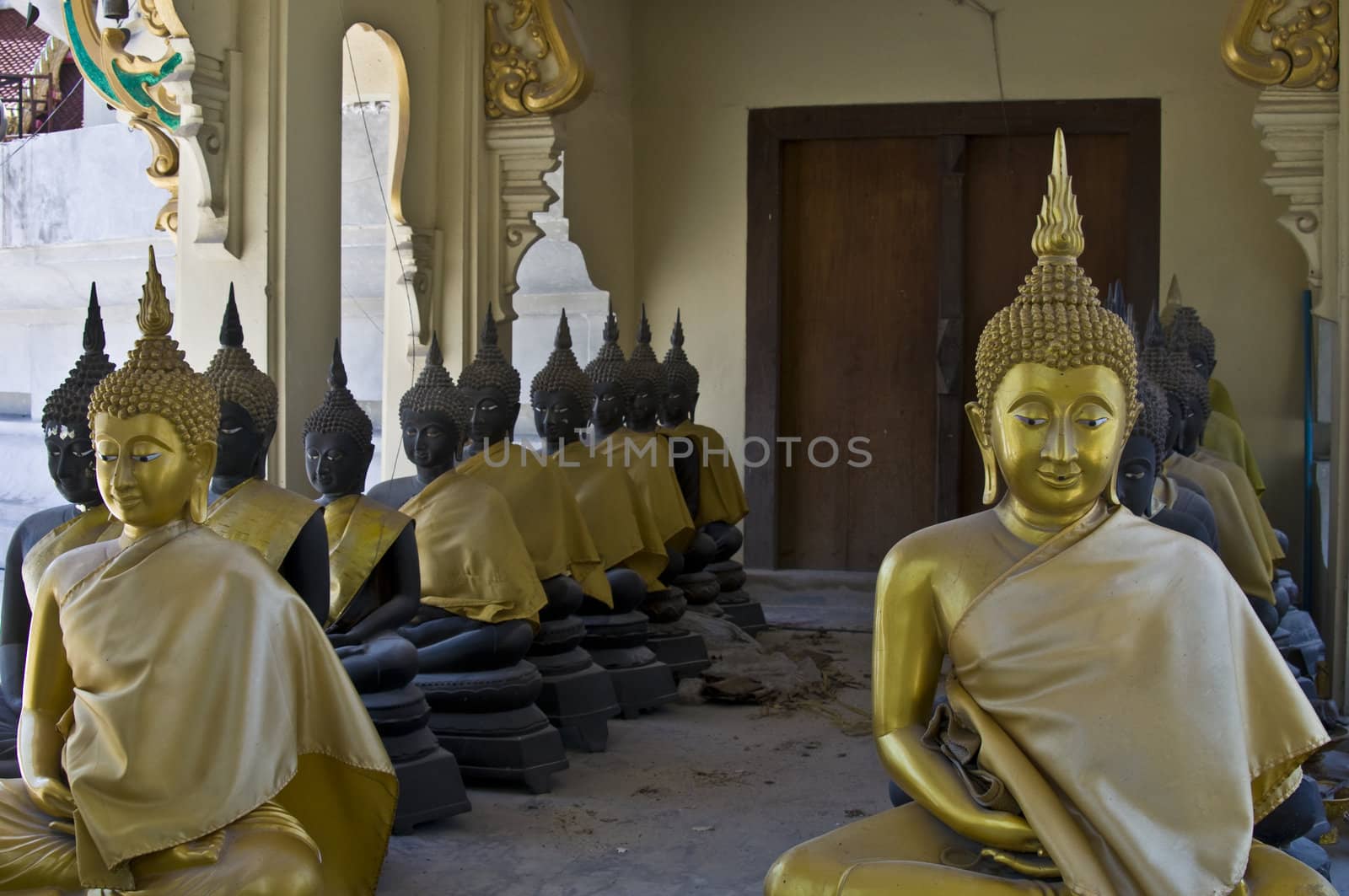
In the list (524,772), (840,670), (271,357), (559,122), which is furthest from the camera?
(559,122)

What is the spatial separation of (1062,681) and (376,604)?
230 cm

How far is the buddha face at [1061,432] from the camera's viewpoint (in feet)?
8.83

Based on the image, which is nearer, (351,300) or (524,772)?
(524,772)

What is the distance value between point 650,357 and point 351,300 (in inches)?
110

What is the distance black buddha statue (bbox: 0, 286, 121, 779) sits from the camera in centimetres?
338

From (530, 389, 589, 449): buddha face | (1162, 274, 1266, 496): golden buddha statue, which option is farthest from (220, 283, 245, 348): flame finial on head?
(1162, 274, 1266, 496): golden buddha statue

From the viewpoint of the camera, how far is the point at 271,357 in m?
5.59

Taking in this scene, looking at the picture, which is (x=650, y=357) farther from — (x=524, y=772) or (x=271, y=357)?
(x=524, y=772)

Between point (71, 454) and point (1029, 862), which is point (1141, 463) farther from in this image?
point (71, 454)

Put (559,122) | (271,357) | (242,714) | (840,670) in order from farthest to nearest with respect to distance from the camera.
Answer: (559,122)
(840,670)
(271,357)
(242,714)

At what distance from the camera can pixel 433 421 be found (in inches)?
199

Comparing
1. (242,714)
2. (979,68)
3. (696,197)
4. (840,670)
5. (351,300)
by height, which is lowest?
(840,670)

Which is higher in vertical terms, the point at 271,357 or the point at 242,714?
the point at 271,357

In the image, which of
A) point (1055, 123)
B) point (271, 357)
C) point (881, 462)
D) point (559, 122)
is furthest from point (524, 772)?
point (1055, 123)
